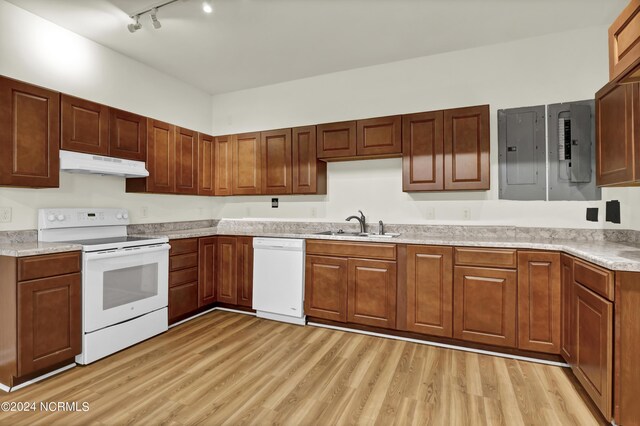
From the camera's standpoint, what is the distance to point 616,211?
106 inches

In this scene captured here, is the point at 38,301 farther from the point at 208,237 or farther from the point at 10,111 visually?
the point at 208,237

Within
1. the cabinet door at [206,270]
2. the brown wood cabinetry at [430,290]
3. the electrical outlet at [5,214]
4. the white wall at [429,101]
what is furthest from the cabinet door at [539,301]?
the electrical outlet at [5,214]

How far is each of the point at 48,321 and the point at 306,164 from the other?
2.65 meters

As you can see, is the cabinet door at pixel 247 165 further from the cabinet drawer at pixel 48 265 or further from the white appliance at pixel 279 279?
the cabinet drawer at pixel 48 265

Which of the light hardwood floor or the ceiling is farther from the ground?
the ceiling

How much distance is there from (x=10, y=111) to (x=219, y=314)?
2624mm

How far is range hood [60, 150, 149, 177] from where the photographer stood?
265cm

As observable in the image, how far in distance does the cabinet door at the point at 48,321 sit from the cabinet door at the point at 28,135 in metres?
0.80

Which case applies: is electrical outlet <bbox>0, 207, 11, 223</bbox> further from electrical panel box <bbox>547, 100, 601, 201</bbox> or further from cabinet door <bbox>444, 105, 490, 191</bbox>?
electrical panel box <bbox>547, 100, 601, 201</bbox>

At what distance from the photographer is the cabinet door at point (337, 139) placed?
3.50 meters

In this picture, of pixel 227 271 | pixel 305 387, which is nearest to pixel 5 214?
pixel 227 271

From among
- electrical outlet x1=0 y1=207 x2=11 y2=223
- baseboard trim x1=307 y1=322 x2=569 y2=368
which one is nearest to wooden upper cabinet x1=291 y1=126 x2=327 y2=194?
baseboard trim x1=307 y1=322 x2=569 y2=368

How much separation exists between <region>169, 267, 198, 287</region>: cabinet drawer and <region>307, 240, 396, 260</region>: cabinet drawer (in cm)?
133

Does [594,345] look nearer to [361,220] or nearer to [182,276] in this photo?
[361,220]
